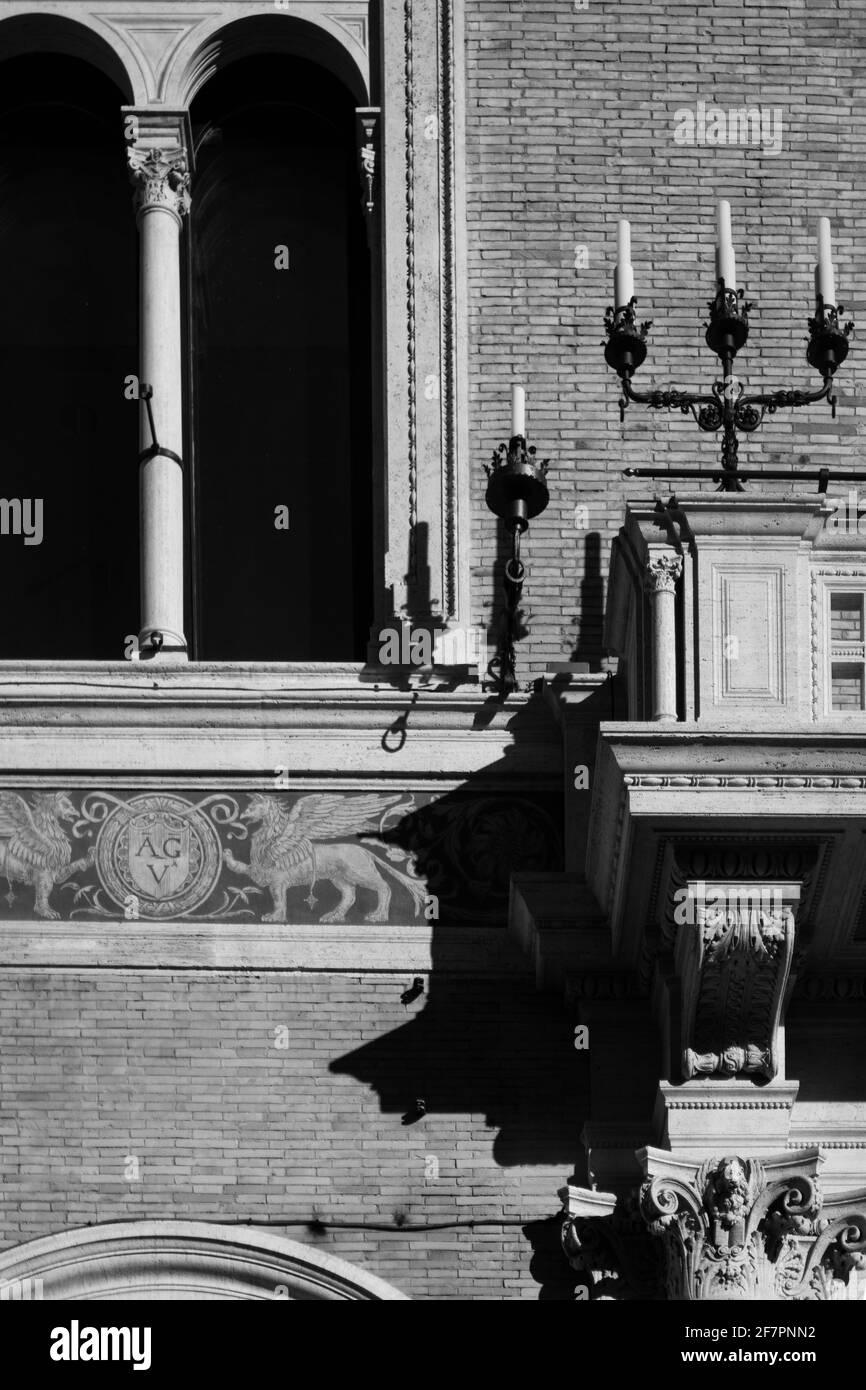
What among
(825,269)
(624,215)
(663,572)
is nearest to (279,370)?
(624,215)

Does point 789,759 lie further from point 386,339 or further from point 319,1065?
point 386,339

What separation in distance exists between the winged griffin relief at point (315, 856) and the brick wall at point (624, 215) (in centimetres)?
120

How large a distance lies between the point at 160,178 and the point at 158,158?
0.34 ft

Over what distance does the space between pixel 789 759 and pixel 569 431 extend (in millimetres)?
2975

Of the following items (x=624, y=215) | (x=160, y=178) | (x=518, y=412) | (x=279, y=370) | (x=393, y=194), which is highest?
(x=160, y=178)

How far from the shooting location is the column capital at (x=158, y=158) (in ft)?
58.3

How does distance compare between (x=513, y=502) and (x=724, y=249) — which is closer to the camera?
(x=724, y=249)

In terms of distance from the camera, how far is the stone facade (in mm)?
15156

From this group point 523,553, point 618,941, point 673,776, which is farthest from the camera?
point 523,553

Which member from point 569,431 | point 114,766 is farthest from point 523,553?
point 114,766

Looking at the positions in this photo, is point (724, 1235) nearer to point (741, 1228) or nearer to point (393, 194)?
point (741, 1228)

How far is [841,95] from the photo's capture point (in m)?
18.0

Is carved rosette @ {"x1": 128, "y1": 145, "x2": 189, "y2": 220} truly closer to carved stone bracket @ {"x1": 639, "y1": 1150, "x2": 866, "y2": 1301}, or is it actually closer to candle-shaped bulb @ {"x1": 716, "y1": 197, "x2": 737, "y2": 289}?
candle-shaped bulb @ {"x1": 716, "y1": 197, "x2": 737, "y2": 289}

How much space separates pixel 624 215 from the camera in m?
17.7
